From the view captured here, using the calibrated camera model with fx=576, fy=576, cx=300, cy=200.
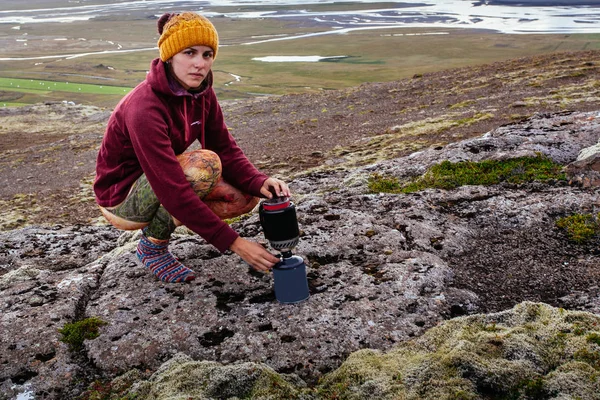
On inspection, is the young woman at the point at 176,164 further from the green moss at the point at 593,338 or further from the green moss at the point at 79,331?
the green moss at the point at 593,338

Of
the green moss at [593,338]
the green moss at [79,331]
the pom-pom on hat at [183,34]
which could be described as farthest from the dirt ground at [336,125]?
the green moss at [593,338]

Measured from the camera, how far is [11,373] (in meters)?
6.25

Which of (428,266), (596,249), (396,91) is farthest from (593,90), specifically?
(428,266)

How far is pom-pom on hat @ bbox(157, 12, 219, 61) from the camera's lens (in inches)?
257

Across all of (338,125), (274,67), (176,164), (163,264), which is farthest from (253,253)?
(274,67)

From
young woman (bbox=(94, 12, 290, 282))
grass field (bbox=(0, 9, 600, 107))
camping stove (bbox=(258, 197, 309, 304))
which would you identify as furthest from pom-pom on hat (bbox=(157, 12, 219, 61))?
grass field (bbox=(0, 9, 600, 107))

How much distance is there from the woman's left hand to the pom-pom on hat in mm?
1847

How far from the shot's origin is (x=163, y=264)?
311 inches

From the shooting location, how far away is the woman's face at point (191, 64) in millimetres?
6734

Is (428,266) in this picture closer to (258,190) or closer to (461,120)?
(258,190)

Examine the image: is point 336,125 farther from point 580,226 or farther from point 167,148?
point 167,148

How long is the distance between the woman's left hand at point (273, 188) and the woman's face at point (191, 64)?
1531mm

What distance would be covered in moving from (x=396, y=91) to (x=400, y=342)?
25.5 m

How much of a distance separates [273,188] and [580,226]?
477 cm
